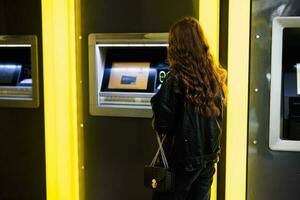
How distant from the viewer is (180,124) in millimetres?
1863

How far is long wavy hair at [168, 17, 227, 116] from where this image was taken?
185 cm

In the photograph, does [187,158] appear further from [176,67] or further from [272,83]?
[272,83]

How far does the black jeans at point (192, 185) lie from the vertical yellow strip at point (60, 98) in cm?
75

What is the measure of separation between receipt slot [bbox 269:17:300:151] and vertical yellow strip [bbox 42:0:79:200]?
1122mm

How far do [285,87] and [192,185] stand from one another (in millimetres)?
712

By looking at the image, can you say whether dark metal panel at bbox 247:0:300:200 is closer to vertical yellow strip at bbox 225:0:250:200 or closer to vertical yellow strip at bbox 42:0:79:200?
vertical yellow strip at bbox 225:0:250:200

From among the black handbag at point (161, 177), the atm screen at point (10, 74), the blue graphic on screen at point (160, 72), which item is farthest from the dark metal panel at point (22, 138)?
the black handbag at point (161, 177)

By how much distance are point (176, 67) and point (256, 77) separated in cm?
52

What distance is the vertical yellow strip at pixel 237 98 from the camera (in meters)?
2.13

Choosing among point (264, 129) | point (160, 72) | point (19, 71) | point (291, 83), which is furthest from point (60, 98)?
point (291, 83)

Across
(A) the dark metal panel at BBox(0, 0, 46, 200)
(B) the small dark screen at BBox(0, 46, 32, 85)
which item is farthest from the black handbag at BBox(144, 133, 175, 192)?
(B) the small dark screen at BBox(0, 46, 32, 85)

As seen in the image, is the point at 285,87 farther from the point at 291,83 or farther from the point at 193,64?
the point at 193,64

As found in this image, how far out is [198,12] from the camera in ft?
7.29

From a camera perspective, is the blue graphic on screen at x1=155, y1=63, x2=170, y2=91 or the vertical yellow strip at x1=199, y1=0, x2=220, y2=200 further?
the blue graphic on screen at x1=155, y1=63, x2=170, y2=91
